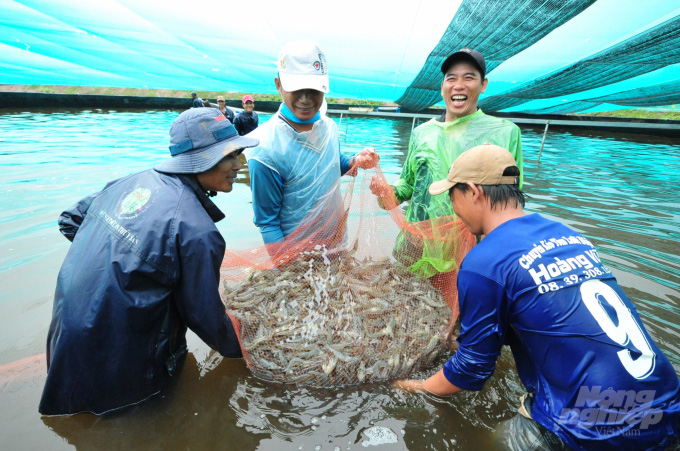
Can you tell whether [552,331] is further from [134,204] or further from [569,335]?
[134,204]

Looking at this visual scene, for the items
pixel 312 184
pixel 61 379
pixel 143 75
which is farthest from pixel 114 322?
pixel 143 75

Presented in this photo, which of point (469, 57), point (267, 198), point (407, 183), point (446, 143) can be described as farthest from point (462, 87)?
point (267, 198)

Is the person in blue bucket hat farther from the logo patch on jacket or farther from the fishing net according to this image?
the fishing net

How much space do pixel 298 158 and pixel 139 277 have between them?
1.56m

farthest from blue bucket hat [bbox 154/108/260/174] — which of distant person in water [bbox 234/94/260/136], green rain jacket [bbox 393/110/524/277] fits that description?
distant person in water [bbox 234/94/260/136]

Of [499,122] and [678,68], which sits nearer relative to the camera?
[499,122]

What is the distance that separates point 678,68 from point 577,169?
3097mm

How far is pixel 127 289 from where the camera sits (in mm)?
1833

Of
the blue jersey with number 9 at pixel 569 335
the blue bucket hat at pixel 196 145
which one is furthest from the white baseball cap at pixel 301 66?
the blue jersey with number 9 at pixel 569 335

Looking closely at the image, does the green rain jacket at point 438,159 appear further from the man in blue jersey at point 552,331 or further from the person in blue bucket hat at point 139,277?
the person in blue bucket hat at point 139,277

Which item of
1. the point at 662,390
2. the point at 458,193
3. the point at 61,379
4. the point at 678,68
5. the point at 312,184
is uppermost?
the point at 678,68

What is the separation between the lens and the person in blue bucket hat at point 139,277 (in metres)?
1.82

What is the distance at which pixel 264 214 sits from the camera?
9.82 feet

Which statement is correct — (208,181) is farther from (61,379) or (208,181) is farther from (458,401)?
(458,401)
